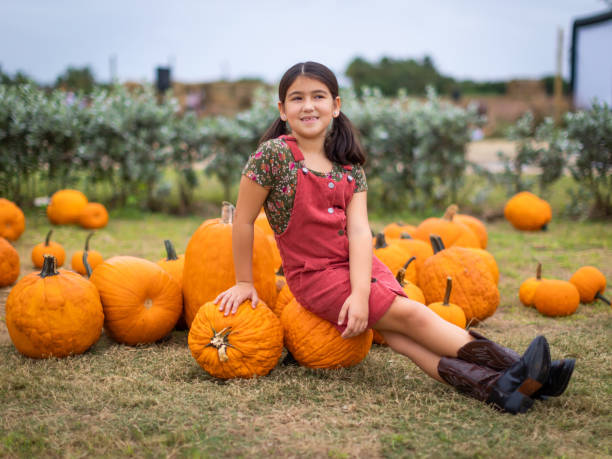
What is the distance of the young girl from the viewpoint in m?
2.56

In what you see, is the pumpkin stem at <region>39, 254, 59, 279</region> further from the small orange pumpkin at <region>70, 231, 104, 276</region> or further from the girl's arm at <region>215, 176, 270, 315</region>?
the small orange pumpkin at <region>70, 231, 104, 276</region>

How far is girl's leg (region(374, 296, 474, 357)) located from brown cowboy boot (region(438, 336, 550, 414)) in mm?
70

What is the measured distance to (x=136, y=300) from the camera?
3.11 m

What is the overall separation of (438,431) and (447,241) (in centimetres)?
264

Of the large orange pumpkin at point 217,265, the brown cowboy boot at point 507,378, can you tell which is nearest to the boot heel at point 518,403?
the brown cowboy boot at point 507,378

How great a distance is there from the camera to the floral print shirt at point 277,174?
104 inches

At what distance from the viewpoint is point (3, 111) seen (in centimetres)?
680

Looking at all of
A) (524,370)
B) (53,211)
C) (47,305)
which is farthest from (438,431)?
(53,211)

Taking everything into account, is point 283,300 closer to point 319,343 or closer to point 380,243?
point 319,343

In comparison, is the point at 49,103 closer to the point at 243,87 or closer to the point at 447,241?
the point at 447,241

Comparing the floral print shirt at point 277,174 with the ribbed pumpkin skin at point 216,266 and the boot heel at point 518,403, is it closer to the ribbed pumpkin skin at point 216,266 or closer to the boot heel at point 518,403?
the ribbed pumpkin skin at point 216,266

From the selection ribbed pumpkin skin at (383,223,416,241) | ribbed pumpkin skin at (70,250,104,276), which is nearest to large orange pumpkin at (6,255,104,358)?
ribbed pumpkin skin at (70,250,104,276)

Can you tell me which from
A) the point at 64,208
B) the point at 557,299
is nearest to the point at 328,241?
the point at 557,299

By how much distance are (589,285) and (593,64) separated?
32.9 ft
